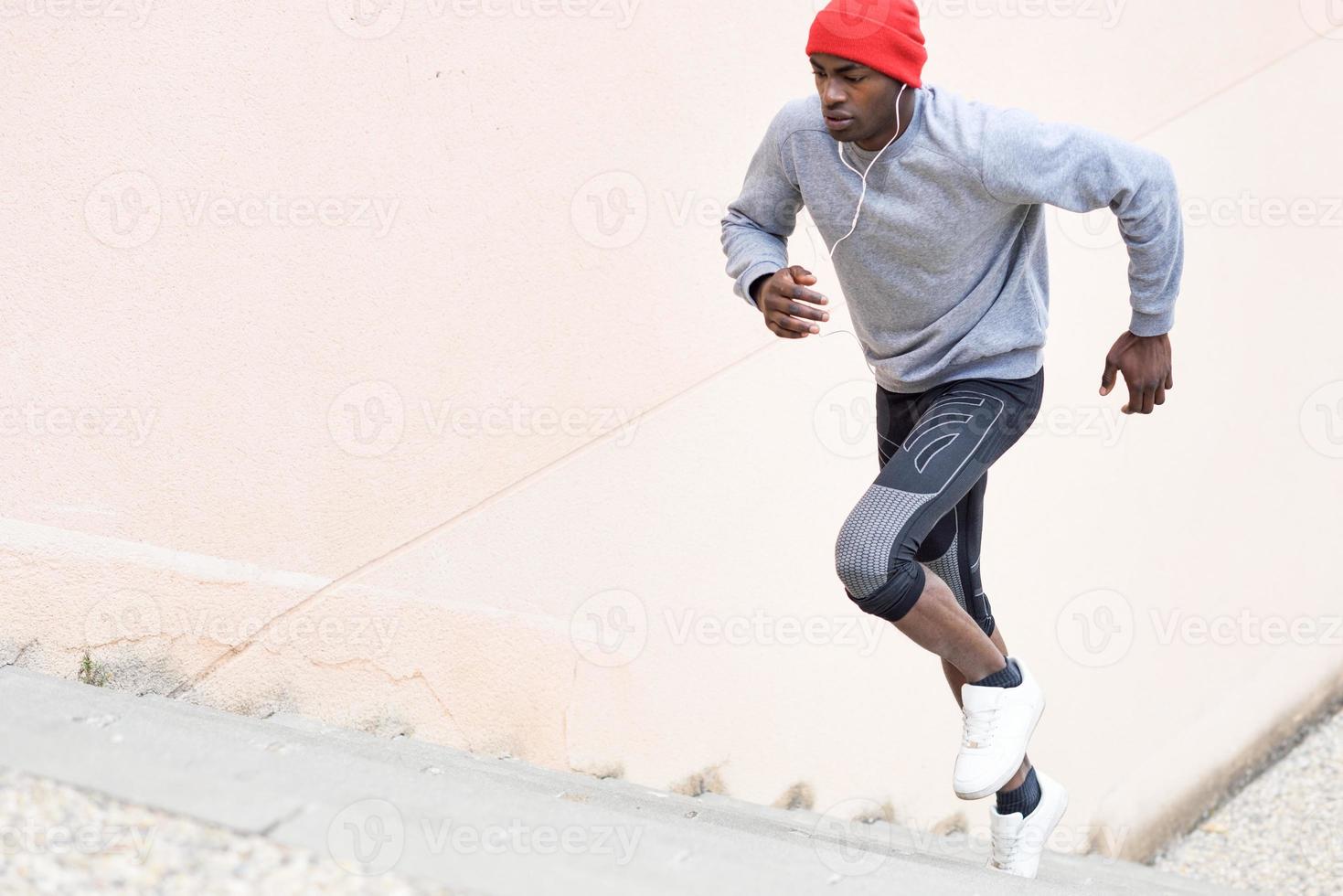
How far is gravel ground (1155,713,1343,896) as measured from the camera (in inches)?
214

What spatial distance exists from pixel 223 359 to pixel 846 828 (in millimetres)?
2161

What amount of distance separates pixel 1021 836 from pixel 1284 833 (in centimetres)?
386

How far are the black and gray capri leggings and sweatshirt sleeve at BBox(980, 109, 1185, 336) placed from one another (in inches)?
16.2

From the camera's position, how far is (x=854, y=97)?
2418 millimetres

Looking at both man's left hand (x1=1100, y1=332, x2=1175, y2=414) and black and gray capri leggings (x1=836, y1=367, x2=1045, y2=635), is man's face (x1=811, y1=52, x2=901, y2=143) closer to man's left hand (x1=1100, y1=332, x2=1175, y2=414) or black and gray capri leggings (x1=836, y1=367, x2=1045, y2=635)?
black and gray capri leggings (x1=836, y1=367, x2=1045, y2=635)

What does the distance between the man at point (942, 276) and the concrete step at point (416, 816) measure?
421 mm

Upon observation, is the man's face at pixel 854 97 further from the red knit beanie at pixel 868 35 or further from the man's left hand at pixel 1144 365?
the man's left hand at pixel 1144 365

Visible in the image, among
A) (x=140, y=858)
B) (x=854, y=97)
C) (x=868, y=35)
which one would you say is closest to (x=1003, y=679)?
(x=854, y=97)

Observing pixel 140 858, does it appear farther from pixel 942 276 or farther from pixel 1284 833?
pixel 1284 833

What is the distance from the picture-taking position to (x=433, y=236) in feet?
11.5

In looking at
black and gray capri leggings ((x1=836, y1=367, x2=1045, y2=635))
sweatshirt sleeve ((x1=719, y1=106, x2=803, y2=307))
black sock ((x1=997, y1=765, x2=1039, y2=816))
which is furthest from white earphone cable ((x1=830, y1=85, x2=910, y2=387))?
black sock ((x1=997, y1=765, x2=1039, y2=816))

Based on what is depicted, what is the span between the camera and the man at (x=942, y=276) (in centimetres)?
243

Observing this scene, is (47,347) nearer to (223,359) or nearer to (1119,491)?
(223,359)

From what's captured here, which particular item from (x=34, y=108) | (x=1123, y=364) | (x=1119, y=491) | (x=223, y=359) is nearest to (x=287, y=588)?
(x=223, y=359)
